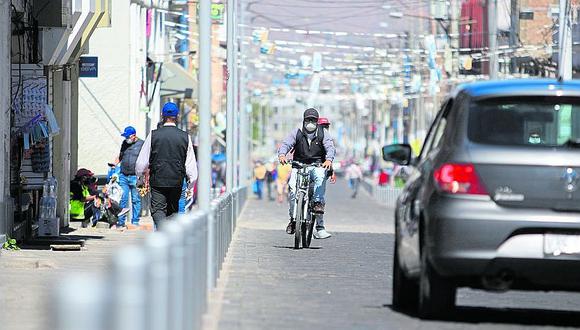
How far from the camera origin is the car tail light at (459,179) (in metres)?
10.4

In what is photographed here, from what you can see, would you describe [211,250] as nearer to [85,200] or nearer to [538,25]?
[85,200]

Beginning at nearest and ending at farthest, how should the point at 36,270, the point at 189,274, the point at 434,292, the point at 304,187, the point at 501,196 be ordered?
the point at 189,274 → the point at 501,196 → the point at 434,292 → the point at 36,270 → the point at 304,187

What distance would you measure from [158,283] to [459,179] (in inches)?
145

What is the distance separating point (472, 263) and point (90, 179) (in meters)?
19.8

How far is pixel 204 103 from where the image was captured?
573 inches

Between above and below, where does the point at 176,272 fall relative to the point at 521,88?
below

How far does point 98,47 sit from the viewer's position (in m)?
36.8

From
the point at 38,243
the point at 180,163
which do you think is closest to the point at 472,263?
the point at 180,163

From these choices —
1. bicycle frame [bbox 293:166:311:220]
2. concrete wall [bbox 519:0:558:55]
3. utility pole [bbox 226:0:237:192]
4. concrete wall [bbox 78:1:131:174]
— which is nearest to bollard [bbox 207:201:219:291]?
bicycle frame [bbox 293:166:311:220]

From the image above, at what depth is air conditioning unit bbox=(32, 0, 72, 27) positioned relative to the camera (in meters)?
23.5

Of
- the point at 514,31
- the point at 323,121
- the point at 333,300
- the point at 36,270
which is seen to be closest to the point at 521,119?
the point at 333,300

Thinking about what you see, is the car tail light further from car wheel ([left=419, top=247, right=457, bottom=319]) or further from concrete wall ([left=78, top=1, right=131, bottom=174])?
concrete wall ([left=78, top=1, right=131, bottom=174])

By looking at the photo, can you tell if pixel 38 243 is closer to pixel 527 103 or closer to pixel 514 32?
pixel 527 103

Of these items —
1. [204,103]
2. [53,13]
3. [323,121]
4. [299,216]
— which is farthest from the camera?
[53,13]
